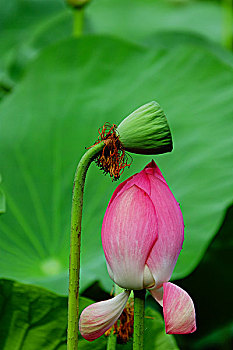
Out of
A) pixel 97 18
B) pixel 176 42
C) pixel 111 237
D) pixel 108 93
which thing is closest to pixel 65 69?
pixel 108 93

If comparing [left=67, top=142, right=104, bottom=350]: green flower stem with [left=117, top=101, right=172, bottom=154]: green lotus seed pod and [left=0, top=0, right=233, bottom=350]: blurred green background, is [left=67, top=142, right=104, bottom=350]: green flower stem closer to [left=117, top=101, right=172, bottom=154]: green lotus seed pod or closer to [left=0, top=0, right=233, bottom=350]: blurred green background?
[left=117, top=101, right=172, bottom=154]: green lotus seed pod

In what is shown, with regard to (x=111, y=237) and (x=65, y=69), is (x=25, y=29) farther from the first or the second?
(x=111, y=237)

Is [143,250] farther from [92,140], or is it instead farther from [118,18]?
[118,18]

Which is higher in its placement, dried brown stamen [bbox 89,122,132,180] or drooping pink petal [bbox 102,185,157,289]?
dried brown stamen [bbox 89,122,132,180]

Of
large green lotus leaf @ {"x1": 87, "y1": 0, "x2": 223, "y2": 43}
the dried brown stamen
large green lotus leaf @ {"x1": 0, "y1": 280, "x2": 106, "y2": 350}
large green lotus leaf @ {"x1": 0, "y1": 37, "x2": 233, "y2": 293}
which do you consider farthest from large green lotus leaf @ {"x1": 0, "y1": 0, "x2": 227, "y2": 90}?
the dried brown stamen

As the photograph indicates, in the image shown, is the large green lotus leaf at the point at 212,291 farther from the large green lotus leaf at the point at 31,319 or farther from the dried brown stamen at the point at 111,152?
the dried brown stamen at the point at 111,152

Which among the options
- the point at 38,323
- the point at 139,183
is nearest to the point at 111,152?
the point at 139,183

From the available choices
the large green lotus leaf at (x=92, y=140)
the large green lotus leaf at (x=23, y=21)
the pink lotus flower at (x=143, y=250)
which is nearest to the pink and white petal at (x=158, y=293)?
the pink lotus flower at (x=143, y=250)

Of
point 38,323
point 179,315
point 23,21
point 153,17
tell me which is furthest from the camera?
point 153,17
